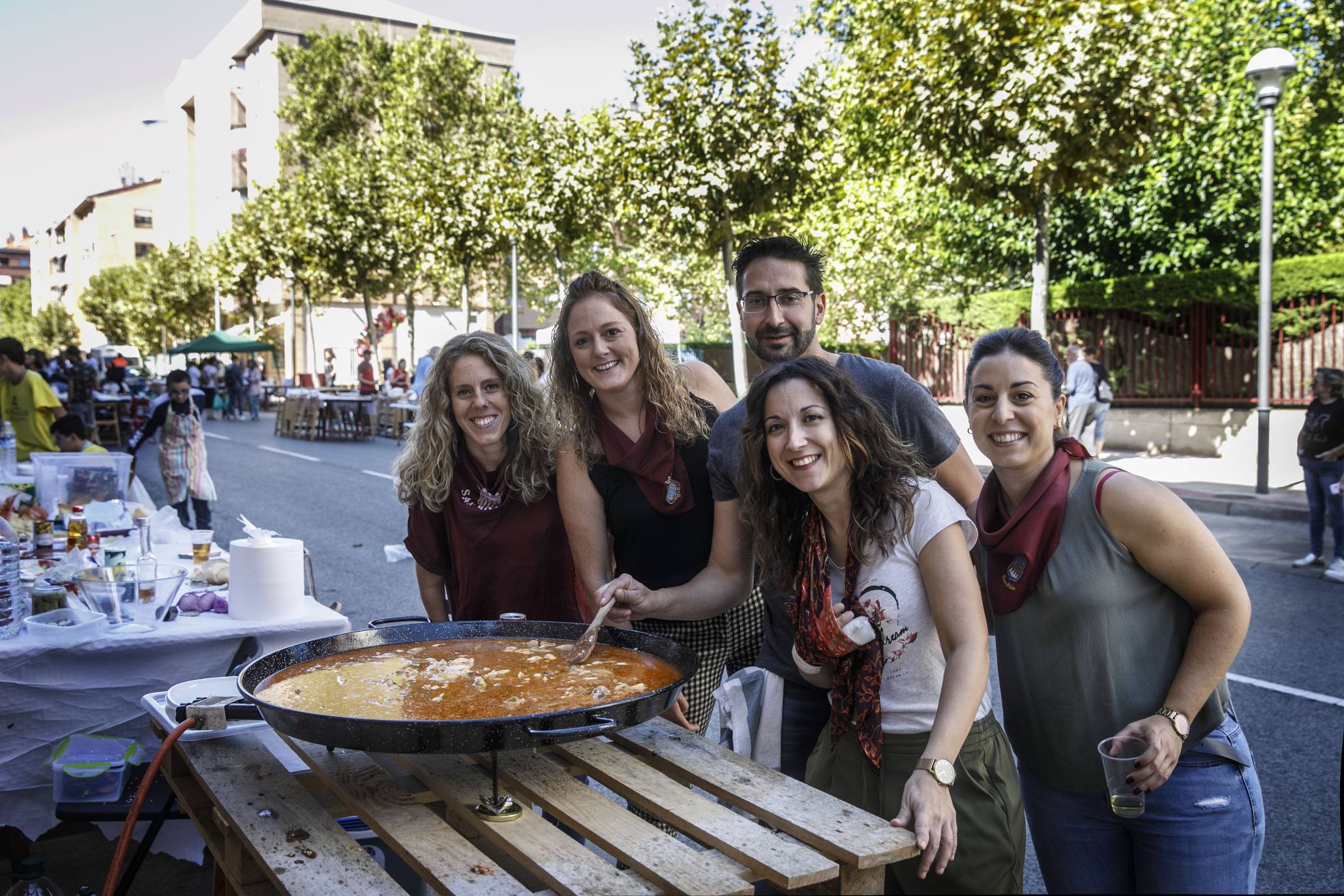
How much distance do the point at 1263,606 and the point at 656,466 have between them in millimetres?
6227

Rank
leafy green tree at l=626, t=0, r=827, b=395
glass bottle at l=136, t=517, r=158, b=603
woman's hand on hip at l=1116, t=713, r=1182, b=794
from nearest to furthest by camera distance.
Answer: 1. woman's hand on hip at l=1116, t=713, r=1182, b=794
2. glass bottle at l=136, t=517, r=158, b=603
3. leafy green tree at l=626, t=0, r=827, b=395

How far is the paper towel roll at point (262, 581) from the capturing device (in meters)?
3.79

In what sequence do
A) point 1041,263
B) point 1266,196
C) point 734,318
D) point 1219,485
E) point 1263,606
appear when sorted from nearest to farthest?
point 1263,606
point 1266,196
point 1219,485
point 1041,263
point 734,318

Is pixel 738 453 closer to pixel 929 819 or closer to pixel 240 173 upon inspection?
pixel 929 819

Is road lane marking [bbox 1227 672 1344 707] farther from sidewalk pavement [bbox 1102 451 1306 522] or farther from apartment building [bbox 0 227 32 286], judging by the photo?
apartment building [bbox 0 227 32 286]

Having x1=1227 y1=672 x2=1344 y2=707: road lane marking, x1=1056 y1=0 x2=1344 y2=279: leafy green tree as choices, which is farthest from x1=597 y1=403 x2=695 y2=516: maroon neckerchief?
x1=1056 y1=0 x2=1344 y2=279: leafy green tree

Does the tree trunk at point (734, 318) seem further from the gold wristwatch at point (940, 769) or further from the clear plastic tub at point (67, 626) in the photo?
the gold wristwatch at point (940, 769)

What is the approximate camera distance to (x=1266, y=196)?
1211 centimetres

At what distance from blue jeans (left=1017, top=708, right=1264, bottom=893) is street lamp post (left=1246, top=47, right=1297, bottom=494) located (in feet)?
38.7

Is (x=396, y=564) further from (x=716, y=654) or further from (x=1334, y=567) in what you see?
(x=1334, y=567)

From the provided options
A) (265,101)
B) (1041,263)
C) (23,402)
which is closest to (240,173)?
(265,101)

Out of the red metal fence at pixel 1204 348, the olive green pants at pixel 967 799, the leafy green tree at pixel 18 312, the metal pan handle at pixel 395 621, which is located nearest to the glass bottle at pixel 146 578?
the metal pan handle at pixel 395 621

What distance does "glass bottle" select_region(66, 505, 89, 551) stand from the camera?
A: 4.89 metres

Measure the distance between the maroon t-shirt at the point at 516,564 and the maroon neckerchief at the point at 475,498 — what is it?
1 cm
